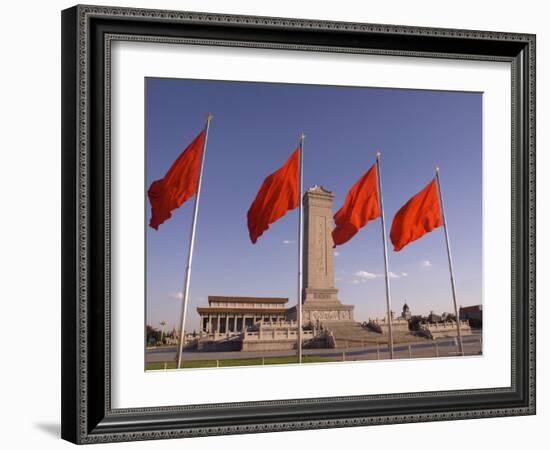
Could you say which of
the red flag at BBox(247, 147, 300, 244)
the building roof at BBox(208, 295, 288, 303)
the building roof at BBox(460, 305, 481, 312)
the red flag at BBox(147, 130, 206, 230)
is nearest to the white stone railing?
the building roof at BBox(208, 295, 288, 303)

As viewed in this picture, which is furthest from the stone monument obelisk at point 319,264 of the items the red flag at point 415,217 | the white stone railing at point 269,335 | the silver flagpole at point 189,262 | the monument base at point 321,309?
the silver flagpole at point 189,262

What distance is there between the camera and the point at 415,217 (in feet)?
18.5

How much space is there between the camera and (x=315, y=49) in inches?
209

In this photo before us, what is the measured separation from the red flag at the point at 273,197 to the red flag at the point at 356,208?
0.99ft

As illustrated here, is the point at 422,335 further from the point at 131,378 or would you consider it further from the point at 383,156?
the point at 131,378

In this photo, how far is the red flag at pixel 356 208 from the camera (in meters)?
5.58

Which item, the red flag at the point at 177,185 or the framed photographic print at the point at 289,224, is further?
the red flag at the point at 177,185

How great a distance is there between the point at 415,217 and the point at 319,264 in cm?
61

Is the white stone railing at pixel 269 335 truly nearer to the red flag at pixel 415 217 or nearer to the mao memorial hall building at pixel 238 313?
the mao memorial hall building at pixel 238 313

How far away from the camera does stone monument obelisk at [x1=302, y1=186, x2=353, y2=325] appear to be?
18.0 feet

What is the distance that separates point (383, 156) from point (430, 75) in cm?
52

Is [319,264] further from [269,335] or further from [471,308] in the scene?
[471,308]

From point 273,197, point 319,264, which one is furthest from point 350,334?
point 273,197

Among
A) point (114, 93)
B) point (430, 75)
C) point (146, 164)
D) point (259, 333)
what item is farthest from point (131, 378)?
point (430, 75)
